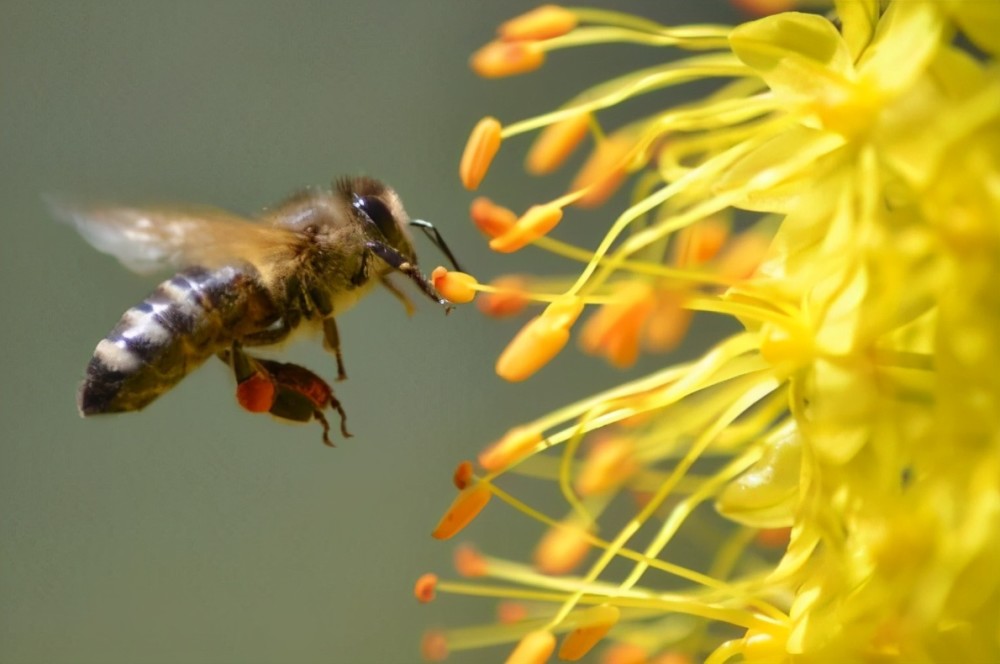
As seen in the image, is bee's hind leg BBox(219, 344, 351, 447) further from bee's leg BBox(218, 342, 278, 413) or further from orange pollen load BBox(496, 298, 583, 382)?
orange pollen load BBox(496, 298, 583, 382)

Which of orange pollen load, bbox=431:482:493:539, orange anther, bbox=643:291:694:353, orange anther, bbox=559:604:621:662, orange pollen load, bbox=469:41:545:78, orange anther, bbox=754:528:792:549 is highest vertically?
orange pollen load, bbox=469:41:545:78

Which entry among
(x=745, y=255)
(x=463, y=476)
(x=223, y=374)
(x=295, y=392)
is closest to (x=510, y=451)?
(x=463, y=476)

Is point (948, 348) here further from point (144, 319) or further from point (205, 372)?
point (205, 372)

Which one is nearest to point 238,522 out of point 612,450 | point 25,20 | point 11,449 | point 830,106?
point 11,449

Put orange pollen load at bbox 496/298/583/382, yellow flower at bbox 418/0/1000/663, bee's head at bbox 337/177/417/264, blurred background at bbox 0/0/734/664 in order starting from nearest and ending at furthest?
1. yellow flower at bbox 418/0/1000/663
2. orange pollen load at bbox 496/298/583/382
3. bee's head at bbox 337/177/417/264
4. blurred background at bbox 0/0/734/664

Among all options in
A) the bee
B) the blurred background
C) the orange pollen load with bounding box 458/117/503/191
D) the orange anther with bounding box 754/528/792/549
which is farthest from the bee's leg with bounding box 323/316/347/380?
the blurred background

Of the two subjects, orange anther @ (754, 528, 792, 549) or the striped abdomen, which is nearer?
the striped abdomen

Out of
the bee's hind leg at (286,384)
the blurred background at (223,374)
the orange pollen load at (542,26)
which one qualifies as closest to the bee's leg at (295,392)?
the bee's hind leg at (286,384)
